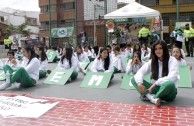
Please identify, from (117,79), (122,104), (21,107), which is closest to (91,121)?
(122,104)

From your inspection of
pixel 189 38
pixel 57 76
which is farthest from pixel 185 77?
pixel 189 38

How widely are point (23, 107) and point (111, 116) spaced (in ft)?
5.21

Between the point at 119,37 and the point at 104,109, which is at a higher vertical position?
the point at 119,37

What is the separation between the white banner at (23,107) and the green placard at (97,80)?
1.72 m

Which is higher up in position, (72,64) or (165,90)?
(72,64)

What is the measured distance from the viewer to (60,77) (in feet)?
25.3

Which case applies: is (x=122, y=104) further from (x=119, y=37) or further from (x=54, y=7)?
(x=54, y=7)

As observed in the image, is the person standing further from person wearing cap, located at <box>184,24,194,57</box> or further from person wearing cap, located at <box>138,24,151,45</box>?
person wearing cap, located at <box>184,24,194,57</box>

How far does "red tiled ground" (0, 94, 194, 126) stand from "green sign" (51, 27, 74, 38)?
43.0 ft

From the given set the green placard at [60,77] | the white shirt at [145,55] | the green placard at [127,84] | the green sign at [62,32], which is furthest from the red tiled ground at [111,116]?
the green sign at [62,32]

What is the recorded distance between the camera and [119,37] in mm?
18797

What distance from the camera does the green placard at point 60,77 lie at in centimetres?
754

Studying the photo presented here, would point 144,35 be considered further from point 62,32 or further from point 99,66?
point 99,66

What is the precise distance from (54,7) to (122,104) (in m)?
38.1
